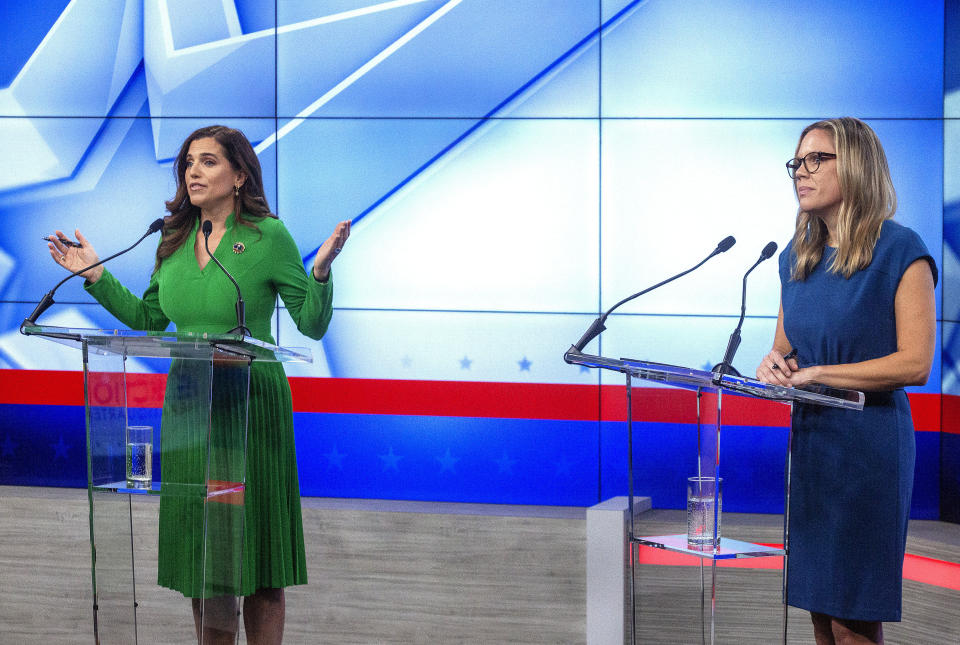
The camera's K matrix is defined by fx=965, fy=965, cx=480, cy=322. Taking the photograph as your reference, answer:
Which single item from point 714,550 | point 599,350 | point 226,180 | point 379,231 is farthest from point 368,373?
point 714,550

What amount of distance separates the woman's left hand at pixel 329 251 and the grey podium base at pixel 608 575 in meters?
1.38

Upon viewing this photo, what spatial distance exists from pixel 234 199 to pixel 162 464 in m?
0.91

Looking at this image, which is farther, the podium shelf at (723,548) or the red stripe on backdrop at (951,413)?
the red stripe on backdrop at (951,413)

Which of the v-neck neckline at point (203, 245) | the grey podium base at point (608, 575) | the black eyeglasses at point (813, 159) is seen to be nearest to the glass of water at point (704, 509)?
the black eyeglasses at point (813, 159)

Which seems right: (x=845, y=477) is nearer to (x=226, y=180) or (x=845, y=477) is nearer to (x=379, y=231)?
(x=226, y=180)

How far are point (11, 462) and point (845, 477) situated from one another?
3.63 m

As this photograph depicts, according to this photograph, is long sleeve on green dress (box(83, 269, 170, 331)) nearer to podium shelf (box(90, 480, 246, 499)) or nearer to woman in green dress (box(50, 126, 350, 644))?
woman in green dress (box(50, 126, 350, 644))

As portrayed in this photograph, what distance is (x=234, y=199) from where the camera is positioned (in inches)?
110

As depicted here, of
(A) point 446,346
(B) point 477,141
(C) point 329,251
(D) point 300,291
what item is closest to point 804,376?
(C) point 329,251

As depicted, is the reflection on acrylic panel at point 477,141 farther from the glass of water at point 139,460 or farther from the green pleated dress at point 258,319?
the glass of water at point 139,460

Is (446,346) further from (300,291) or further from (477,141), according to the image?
(300,291)

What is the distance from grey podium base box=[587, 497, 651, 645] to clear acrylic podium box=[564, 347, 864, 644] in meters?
1.29

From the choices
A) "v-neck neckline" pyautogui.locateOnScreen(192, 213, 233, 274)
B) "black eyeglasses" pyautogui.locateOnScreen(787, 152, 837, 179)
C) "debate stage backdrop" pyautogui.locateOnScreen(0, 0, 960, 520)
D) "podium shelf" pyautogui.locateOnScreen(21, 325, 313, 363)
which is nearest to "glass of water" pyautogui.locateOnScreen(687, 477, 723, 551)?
"black eyeglasses" pyautogui.locateOnScreen(787, 152, 837, 179)

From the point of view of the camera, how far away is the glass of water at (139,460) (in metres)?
2.18
